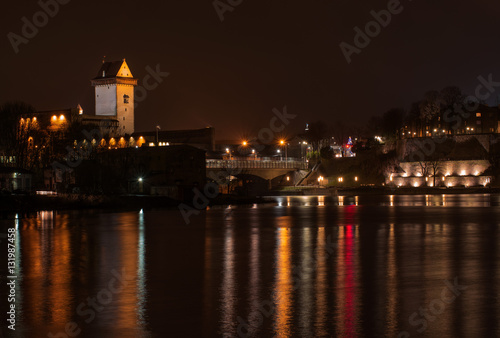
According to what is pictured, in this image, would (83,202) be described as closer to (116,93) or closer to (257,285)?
(257,285)

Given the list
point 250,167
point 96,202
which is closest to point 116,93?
point 250,167

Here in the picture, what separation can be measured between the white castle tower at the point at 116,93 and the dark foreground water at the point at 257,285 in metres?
128

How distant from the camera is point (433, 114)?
493ft

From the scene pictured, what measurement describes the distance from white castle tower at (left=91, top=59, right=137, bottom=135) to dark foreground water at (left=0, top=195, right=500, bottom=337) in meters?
128

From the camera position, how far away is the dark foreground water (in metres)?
12.4

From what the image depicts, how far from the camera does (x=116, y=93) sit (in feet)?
511

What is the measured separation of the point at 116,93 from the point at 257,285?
474 feet

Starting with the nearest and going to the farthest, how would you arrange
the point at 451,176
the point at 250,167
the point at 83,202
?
the point at 83,202 < the point at 250,167 < the point at 451,176

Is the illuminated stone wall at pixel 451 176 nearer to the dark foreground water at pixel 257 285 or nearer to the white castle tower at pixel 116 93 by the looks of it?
the white castle tower at pixel 116 93

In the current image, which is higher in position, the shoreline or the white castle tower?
the white castle tower

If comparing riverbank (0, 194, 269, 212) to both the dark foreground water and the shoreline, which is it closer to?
the shoreline

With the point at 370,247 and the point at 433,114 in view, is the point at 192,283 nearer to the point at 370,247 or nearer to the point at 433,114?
the point at 370,247

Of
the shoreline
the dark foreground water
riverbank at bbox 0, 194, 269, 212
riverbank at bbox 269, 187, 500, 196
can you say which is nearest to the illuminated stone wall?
riverbank at bbox 269, 187, 500, 196

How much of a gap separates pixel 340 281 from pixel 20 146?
228 ft
